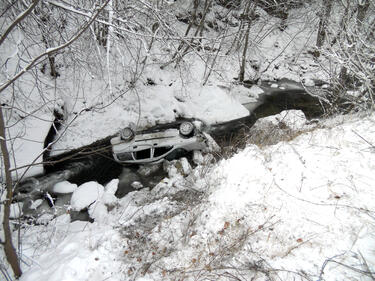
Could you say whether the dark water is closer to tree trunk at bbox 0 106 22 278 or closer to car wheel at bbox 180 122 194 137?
car wheel at bbox 180 122 194 137

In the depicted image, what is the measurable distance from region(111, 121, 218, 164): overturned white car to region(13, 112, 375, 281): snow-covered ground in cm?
216

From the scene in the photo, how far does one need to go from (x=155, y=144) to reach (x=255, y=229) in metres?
3.93

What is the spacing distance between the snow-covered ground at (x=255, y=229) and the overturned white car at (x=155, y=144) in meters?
2.16

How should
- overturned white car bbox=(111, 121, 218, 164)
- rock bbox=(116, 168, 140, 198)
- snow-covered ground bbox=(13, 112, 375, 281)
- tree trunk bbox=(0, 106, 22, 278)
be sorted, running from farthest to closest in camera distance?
rock bbox=(116, 168, 140, 198), overturned white car bbox=(111, 121, 218, 164), snow-covered ground bbox=(13, 112, 375, 281), tree trunk bbox=(0, 106, 22, 278)

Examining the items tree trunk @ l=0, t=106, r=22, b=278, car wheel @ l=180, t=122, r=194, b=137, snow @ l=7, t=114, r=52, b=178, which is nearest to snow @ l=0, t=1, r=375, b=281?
tree trunk @ l=0, t=106, r=22, b=278

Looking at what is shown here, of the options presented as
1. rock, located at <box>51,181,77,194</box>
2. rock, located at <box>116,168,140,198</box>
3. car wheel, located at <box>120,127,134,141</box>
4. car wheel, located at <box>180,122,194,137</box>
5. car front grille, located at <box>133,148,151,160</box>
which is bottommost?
rock, located at <box>116,168,140,198</box>

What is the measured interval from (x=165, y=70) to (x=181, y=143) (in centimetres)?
572

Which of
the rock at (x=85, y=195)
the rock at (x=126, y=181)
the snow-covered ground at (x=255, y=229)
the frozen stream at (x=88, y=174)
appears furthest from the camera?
the rock at (x=126, y=181)

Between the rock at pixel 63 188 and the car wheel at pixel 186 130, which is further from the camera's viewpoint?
the car wheel at pixel 186 130

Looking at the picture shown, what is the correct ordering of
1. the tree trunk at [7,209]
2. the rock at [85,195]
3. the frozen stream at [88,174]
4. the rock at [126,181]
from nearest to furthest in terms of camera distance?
1. the tree trunk at [7,209]
2. the rock at [85,195]
3. the frozen stream at [88,174]
4. the rock at [126,181]

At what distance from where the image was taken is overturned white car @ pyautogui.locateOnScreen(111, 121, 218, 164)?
19.7 ft

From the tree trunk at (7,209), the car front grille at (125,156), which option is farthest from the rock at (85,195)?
the tree trunk at (7,209)

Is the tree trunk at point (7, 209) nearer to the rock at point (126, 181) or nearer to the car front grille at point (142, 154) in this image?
the rock at point (126, 181)

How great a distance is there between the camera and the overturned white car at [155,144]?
6012 mm
